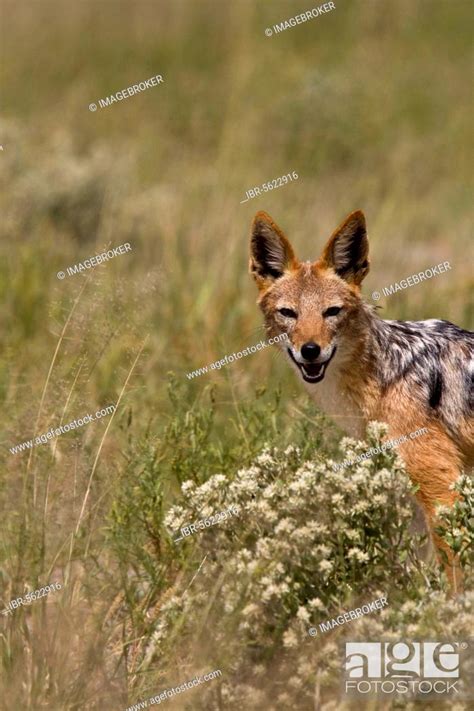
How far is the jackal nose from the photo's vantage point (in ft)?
18.3

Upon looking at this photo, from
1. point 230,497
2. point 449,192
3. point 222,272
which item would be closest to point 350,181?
point 449,192

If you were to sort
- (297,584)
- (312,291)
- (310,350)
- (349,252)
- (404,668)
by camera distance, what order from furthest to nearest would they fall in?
1. (349,252)
2. (312,291)
3. (310,350)
4. (297,584)
5. (404,668)

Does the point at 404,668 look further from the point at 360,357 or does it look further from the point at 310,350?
the point at 360,357

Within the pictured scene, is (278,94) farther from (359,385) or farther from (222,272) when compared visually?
(359,385)

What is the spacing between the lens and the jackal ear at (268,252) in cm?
596

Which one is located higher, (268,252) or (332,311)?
(268,252)

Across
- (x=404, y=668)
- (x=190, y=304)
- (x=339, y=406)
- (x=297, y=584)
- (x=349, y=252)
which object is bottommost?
(x=404, y=668)

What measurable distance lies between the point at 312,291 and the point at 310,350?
0.38 meters

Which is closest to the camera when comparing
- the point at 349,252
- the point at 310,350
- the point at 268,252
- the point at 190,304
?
the point at 310,350

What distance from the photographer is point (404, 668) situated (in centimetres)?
436

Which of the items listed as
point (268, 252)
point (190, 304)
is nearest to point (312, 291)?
point (268, 252)

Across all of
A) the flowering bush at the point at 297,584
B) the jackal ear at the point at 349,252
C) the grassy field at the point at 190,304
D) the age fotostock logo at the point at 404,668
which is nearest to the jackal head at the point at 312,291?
Result: the jackal ear at the point at 349,252

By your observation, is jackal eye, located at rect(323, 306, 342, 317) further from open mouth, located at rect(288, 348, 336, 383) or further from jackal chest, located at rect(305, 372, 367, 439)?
jackal chest, located at rect(305, 372, 367, 439)

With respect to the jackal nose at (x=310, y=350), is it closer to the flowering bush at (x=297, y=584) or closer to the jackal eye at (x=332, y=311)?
the jackal eye at (x=332, y=311)
